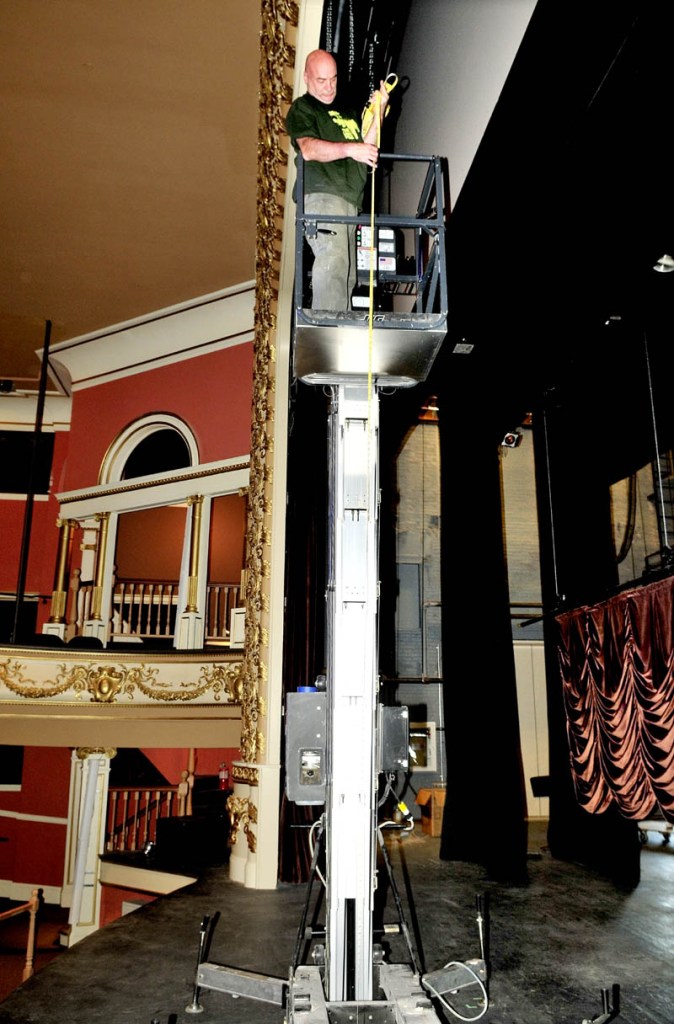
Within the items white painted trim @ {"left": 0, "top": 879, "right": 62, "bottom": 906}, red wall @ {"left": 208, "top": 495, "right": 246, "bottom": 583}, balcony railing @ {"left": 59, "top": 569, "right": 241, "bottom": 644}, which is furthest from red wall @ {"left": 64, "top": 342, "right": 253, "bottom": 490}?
white painted trim @ {"left": 0, "top": 879, "right": 62, "bottom": 906}

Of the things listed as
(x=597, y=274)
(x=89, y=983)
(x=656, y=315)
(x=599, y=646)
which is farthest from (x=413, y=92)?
(x=89, y=983)

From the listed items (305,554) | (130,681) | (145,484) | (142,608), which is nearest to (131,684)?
(130,681)

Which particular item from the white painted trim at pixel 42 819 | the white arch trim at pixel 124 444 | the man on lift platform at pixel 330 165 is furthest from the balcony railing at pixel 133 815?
the man on lift platform at pixel 330 165

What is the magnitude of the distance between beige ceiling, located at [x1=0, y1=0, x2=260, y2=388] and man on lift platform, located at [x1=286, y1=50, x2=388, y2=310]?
3.99 metres

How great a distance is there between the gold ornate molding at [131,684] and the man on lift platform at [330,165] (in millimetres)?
5720

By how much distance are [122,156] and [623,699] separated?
8.02m

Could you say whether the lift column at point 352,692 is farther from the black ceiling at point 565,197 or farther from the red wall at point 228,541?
the red wall at point 228,541

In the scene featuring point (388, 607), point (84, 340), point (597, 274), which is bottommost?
point (388, 607)

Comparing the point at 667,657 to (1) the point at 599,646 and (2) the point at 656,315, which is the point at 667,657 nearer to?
(1) the point at 599,646

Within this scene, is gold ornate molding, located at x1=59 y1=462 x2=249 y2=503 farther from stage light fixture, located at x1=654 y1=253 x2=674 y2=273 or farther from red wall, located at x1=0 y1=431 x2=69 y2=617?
stage light fixture, located at x1=654 y1=253 x2=674 y2=273

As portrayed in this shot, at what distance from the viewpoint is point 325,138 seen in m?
3.40

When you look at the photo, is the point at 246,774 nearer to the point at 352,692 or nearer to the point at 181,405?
the point at 352,692

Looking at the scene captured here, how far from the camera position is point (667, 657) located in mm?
6305

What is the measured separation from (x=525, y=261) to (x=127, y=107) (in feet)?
16.4
